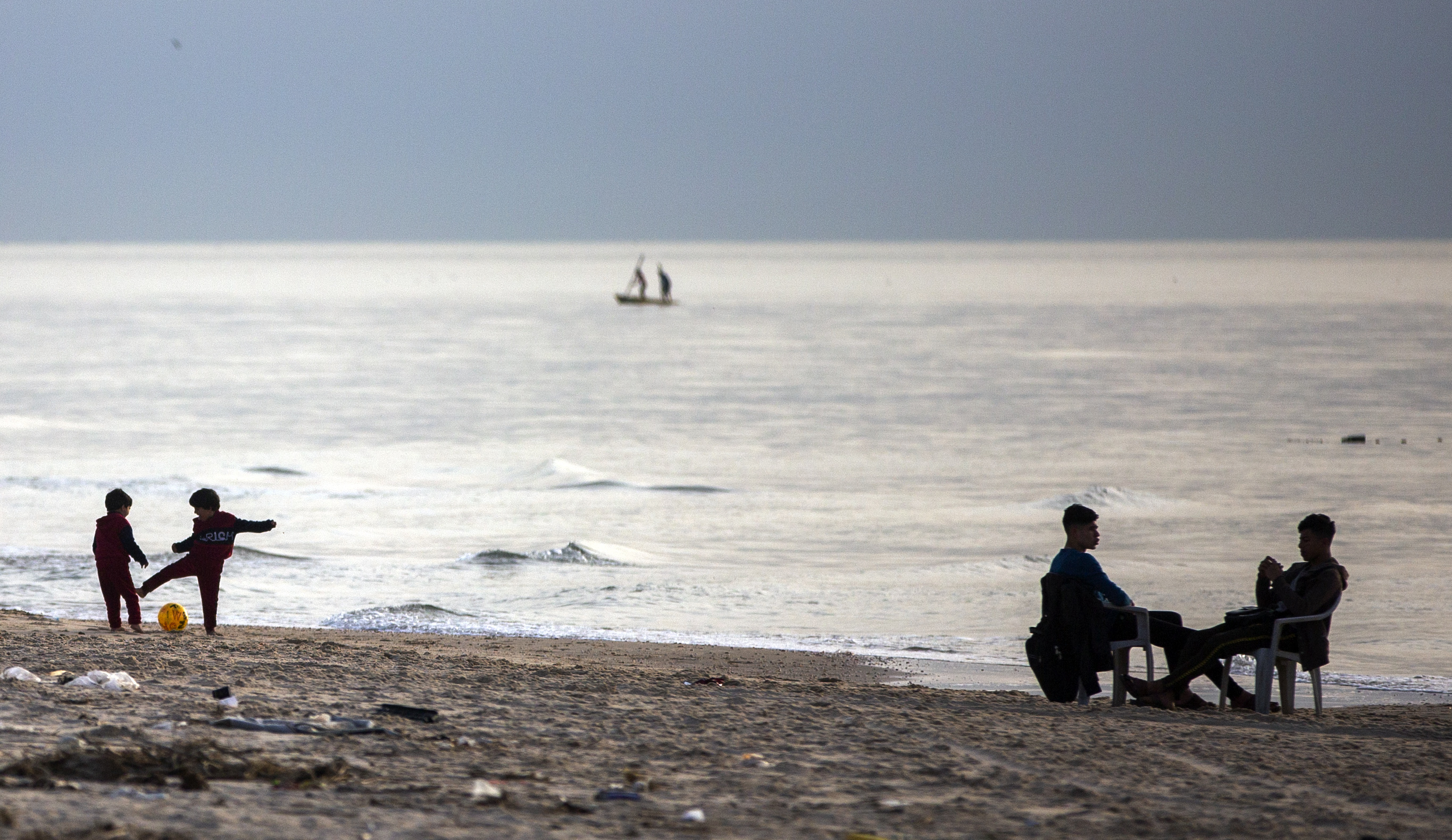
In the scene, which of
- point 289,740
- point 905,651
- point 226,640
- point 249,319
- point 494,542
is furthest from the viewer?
point 249,319

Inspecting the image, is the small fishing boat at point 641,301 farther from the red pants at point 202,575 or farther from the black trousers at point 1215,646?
the black trousers at point 1215,646

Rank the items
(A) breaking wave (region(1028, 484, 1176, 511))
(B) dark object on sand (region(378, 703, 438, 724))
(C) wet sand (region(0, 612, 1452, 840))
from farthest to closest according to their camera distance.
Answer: (A) breaking wave (region(1028, 484, 1176, 511))
(B) dark object on sand (region(378, 703, 438, 724))
(C) wet sand (region(0, 612, 1452, 840))

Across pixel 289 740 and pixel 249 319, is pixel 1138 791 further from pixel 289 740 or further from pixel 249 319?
pixel 249 319

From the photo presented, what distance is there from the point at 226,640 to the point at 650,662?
8.58ft

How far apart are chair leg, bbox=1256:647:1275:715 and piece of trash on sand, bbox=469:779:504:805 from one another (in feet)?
13.0

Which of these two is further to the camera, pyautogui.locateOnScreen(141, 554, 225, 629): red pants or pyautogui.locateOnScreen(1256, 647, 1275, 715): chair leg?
pyautogui.locateOnScreen(141, 554, 225, 629): red pants

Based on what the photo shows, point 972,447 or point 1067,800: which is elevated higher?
point 972,447

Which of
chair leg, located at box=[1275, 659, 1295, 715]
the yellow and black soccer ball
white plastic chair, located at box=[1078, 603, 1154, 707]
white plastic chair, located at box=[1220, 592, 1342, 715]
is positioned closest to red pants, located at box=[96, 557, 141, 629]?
the yellow and black soccer ball

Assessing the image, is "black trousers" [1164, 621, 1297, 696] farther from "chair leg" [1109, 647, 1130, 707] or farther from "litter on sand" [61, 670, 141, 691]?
"litter on sand" [61, 670, 141, 691]

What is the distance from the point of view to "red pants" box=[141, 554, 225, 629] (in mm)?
9258

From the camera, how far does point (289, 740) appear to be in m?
6.39

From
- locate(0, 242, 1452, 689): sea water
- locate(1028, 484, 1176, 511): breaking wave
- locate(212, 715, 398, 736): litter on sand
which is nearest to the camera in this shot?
locate(212, 715, 398, 736): litter on sand

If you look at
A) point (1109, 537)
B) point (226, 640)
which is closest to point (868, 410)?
point (1109, 537)

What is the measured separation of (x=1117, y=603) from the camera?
7.69 meters
